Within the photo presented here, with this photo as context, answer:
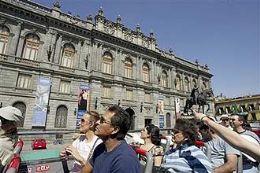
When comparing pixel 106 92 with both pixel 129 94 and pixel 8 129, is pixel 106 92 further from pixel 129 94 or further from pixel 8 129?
pixel 8 129

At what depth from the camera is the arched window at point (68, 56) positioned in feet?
69.0

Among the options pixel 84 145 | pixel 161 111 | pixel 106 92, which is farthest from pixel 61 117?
pixel 84 145

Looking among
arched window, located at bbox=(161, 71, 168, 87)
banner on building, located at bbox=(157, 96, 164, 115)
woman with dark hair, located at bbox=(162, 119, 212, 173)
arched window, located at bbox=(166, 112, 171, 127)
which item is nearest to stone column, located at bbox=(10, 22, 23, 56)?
banner on building, located at bbox=(157, 96, 164, 115)

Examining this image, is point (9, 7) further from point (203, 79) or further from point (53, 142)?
point (203, 79)

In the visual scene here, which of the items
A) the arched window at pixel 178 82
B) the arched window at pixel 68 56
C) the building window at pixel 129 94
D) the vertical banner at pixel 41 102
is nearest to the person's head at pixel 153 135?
the vertical banner at pixel 41 102

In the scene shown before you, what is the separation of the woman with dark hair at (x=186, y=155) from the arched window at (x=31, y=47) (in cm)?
1980

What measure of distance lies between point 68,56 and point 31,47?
12.5ft

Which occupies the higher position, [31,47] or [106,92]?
[31,47]

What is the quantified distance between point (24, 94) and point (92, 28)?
10764mm

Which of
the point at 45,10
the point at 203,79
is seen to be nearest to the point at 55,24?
the point at 45,10

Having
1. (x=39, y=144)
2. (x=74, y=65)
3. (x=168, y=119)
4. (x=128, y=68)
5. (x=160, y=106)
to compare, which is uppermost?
(x=128, y=68)

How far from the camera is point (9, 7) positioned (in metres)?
17.7

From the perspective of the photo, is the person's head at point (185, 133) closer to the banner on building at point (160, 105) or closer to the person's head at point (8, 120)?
the person's head at point (8, 120)

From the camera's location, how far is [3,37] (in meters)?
17.6
